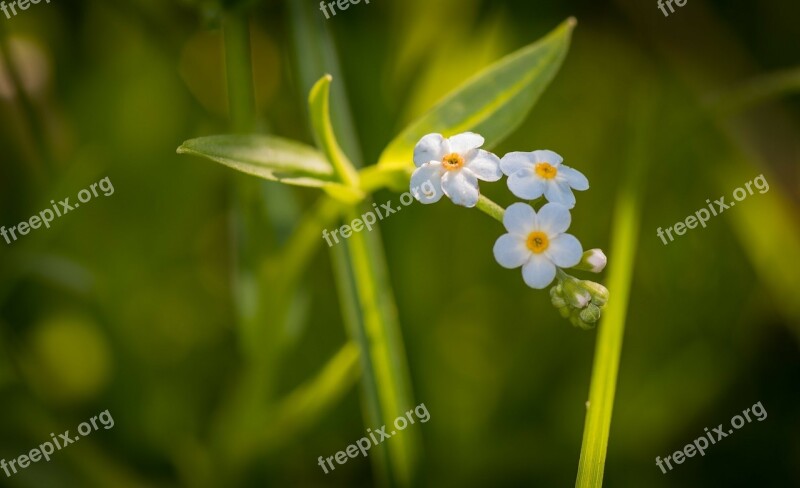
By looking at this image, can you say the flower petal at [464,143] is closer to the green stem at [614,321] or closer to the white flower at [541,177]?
the white flower at [541,177]

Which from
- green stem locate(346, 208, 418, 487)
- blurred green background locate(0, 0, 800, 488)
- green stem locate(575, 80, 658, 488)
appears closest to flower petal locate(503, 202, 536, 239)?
green stem locate(575, 80, 658, 488)

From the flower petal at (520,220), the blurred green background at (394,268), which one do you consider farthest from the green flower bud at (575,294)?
the blurred green background at (394,268)

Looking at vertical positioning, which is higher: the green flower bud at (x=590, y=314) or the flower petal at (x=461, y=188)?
the flower petal at (x=461, y=188)

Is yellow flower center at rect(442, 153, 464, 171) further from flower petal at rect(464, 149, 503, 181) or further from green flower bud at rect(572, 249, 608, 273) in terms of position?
green flower bud at rect(572, 249, 608, 273)

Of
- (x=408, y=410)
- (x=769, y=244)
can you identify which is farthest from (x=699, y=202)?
(x=408, y=410)

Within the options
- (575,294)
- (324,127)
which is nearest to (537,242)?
(575,294)

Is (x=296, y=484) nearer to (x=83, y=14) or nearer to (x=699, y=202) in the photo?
(x=699, y=202)
